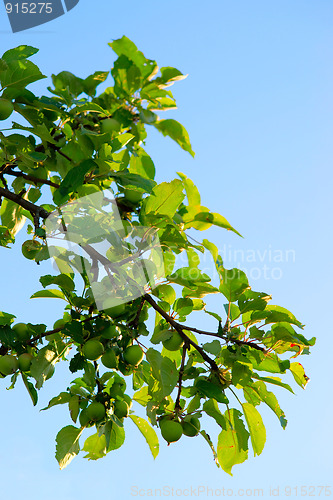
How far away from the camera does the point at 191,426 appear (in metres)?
1.30

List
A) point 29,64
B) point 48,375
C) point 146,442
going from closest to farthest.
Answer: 1. point 29,64
2. point 48,375
3. point 146,442

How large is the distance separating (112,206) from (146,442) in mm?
735

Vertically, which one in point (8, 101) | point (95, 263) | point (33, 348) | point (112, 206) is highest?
point (8, 101)

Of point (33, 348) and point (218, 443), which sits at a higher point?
point (33, 348)

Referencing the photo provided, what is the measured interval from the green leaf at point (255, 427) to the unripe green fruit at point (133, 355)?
1.10 ft

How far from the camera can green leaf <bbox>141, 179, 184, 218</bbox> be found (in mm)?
1261

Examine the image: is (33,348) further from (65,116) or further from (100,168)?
(65,116)

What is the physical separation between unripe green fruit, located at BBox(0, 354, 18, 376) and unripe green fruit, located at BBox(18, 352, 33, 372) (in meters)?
0.02

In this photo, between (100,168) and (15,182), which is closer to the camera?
(100,168)

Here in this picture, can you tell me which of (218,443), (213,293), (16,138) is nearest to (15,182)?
(16,138)

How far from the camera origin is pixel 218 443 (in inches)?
55.2

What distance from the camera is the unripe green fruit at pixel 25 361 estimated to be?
136cm


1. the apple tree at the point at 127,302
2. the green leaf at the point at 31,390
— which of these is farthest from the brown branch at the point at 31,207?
the green leaf at the point at 31,390

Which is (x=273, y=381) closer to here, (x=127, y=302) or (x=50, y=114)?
(x=127, y=302)
